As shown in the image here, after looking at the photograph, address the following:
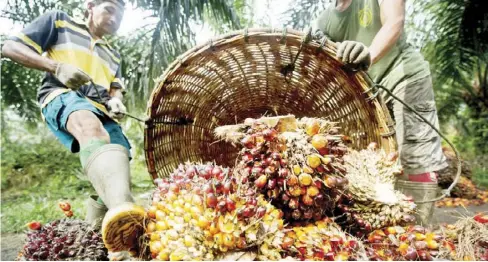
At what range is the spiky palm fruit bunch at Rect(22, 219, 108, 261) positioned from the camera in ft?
3.36

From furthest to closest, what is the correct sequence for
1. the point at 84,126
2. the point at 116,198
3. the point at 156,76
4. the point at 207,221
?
1. the point at 156,76
2. the point at 84,126
3. the point at 116,198
4. the point at 207,221

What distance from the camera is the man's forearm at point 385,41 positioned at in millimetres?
1334

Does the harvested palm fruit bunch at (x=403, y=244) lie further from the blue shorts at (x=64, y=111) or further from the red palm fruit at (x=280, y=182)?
the blue shorts at (x=64, y=111)

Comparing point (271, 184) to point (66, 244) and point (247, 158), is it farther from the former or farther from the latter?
point (66, 244)

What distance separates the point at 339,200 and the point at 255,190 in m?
0.27

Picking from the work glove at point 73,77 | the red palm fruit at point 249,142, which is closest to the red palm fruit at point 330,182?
the red palm fruit at point 249,142

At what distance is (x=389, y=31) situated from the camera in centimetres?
138

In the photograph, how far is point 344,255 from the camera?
0.86m

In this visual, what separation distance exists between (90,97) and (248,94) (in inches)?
31.1

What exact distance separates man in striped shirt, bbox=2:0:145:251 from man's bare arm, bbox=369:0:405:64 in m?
0.94

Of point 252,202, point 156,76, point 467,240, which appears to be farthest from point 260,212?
point 156,76

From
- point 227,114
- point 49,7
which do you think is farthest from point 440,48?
point 49,7

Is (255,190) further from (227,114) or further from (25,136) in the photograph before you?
(25,136)

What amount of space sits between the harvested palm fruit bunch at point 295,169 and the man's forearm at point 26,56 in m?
0.98
